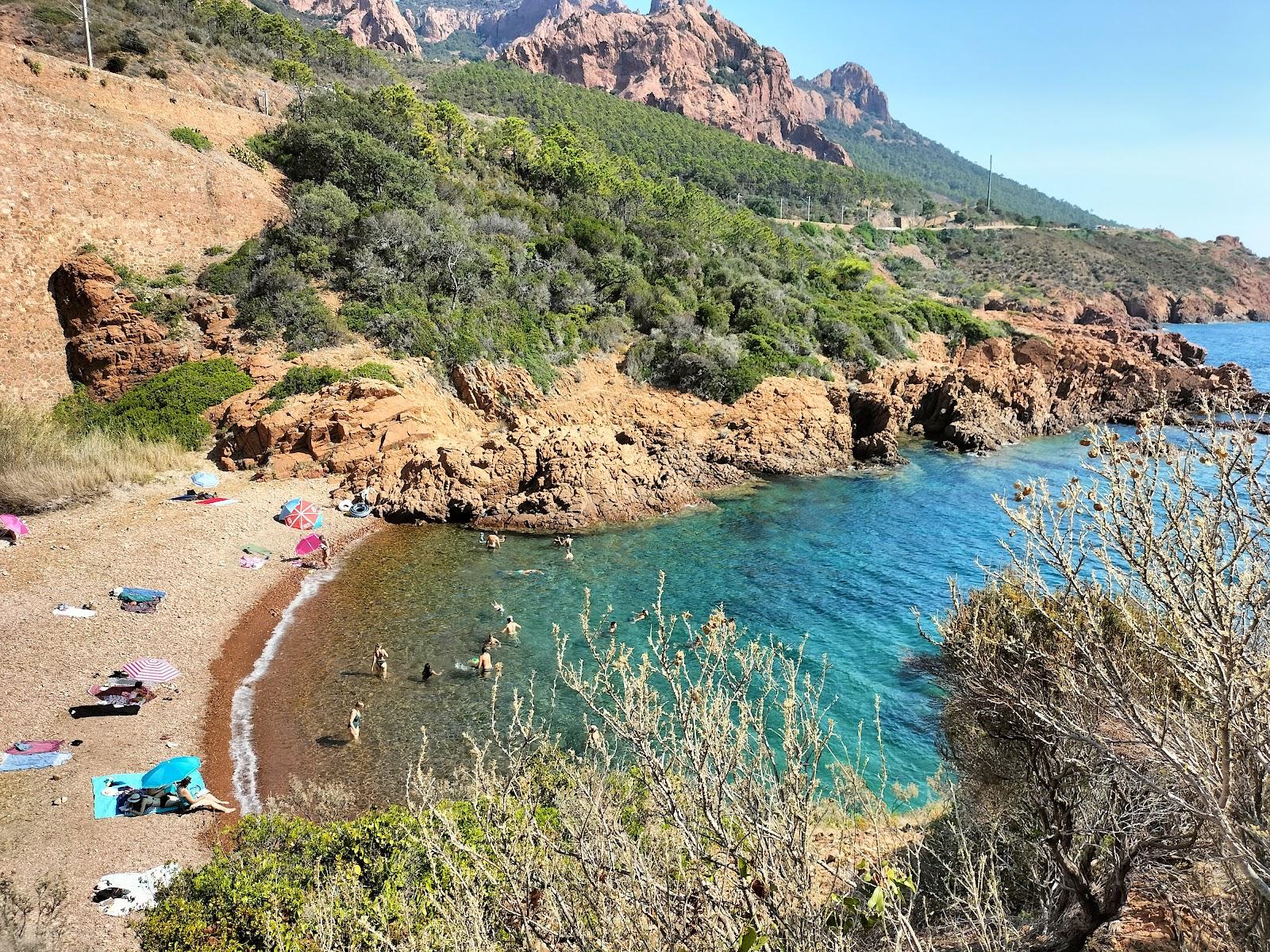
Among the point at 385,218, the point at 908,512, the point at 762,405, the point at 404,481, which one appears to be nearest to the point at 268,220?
the point at 385,218

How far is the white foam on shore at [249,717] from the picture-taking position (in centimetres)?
1049

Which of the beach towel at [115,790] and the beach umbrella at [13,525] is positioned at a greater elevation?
the beach umbrella at [13,525]

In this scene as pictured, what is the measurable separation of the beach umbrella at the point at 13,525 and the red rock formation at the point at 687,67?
116 meters

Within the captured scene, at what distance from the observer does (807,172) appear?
92.8m

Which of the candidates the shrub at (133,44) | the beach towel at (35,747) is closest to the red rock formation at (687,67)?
the shrub at (133,44)

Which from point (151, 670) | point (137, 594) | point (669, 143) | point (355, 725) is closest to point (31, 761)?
point (151, 670)

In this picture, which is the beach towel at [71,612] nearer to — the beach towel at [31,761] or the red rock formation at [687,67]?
the beach towel at [31,761]

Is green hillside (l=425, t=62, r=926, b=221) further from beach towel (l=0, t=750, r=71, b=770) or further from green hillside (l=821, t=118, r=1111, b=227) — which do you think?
beach towel (l=0, t=750, r=71, b=770)

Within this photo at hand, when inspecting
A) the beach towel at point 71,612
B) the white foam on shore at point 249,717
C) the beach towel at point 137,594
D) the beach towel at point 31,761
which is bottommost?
the white foam on shore at point 249,717

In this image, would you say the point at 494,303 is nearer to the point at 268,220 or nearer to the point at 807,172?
the point at 268,220

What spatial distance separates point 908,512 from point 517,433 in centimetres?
1313

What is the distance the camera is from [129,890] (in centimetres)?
818

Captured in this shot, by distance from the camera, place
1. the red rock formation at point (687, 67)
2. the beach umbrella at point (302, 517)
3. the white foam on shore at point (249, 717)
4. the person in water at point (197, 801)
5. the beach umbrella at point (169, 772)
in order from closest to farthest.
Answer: the beach umbrella at point (169, 772) → the person in water at point (197, 801) → the white foam on shore at point (249, 717) → the beach umbrella at point (302, 517) → the red rock formation at point (687, 67)

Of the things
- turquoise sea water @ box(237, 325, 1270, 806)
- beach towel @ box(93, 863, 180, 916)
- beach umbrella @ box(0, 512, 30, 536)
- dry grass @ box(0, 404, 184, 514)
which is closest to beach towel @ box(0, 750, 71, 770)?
turquoise sea water @ box(237, 325, 1270, 806)
